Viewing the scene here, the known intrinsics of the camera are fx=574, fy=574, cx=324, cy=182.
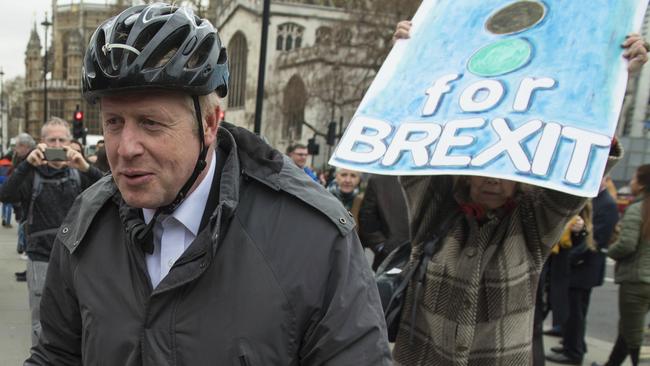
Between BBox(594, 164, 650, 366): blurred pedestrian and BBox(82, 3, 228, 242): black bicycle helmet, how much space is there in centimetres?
394

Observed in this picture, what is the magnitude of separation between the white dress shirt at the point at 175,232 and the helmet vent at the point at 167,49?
1.03 feet

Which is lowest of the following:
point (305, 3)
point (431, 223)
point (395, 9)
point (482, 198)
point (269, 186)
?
point (431, 223)

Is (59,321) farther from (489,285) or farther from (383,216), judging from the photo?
(383,216)

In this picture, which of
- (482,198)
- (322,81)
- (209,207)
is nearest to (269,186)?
(209,207)

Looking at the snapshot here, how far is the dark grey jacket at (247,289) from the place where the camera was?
1.28 meters

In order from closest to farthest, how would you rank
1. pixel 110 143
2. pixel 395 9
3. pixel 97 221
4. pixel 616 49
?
1. pixel 110 143
2. pixel 97 221
3. pixel 616 49
4. pixel 395 9

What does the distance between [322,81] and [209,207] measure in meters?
31.6

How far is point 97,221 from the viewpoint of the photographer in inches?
59.3

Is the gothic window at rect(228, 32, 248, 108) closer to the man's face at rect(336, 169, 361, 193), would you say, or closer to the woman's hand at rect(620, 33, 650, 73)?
the man's face at rect(336, 169, 361, 193)

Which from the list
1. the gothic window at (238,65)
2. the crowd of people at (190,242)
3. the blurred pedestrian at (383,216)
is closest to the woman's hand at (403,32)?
the crowd of people at (190,242)

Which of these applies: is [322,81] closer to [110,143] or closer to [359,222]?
[359,222]

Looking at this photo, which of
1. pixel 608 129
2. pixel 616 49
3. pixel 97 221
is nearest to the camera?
pixel 97 221

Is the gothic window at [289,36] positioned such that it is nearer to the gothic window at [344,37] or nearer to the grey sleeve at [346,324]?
the gothic window at [344,37]

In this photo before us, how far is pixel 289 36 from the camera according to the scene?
53.4m
